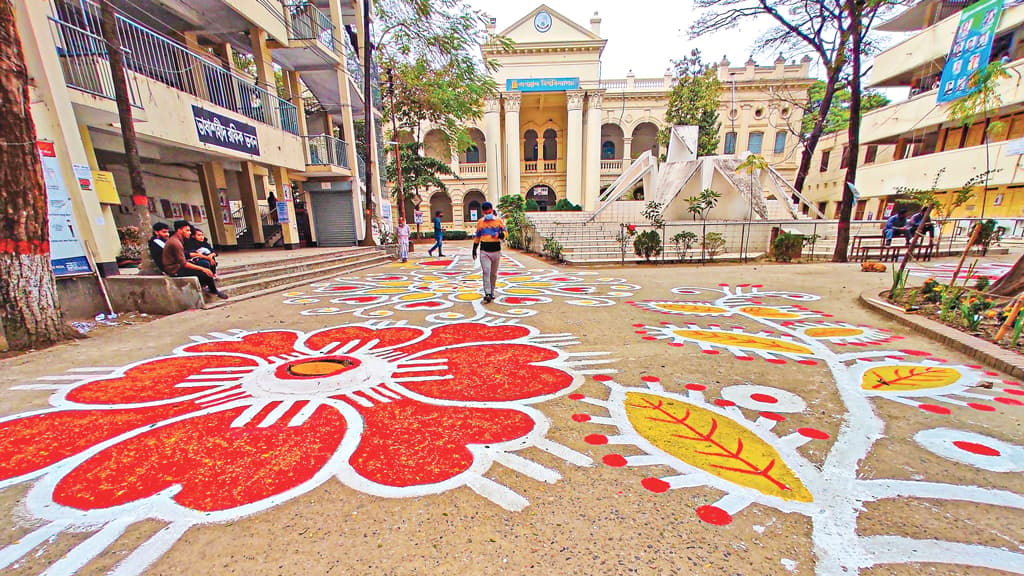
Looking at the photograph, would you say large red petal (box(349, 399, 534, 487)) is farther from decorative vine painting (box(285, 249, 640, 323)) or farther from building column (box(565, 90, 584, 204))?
building column (box(565, 90, 584, 204))

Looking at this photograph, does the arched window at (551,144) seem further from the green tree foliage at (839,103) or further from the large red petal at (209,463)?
the large red petal at (209,463)

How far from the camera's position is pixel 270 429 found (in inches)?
94.8

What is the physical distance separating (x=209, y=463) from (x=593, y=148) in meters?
30.1

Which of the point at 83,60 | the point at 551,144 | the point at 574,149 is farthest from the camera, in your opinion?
the point at 551,144

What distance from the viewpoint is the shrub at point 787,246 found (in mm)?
11828

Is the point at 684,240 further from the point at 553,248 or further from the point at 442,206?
the point at 442,206

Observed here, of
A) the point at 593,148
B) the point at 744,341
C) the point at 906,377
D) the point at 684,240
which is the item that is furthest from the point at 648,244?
the point at 593,148

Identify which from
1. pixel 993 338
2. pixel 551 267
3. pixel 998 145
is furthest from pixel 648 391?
pixel 998 145

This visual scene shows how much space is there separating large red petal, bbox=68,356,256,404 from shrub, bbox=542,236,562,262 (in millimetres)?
10213

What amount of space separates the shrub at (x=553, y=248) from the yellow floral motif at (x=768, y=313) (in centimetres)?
732

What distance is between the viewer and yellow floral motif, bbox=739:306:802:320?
17.1 ft

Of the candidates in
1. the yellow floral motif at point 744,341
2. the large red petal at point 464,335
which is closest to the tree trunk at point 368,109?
the large red petal at point 464,335

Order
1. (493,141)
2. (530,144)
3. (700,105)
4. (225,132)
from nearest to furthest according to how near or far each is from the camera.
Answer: (225,132)
(700,105)
(493,141)
(530,144)

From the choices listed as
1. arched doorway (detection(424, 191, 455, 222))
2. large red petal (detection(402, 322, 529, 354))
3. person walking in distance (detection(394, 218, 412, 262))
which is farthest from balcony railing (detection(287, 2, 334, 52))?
arched doorway (detection(424, 191, 455, 222))
